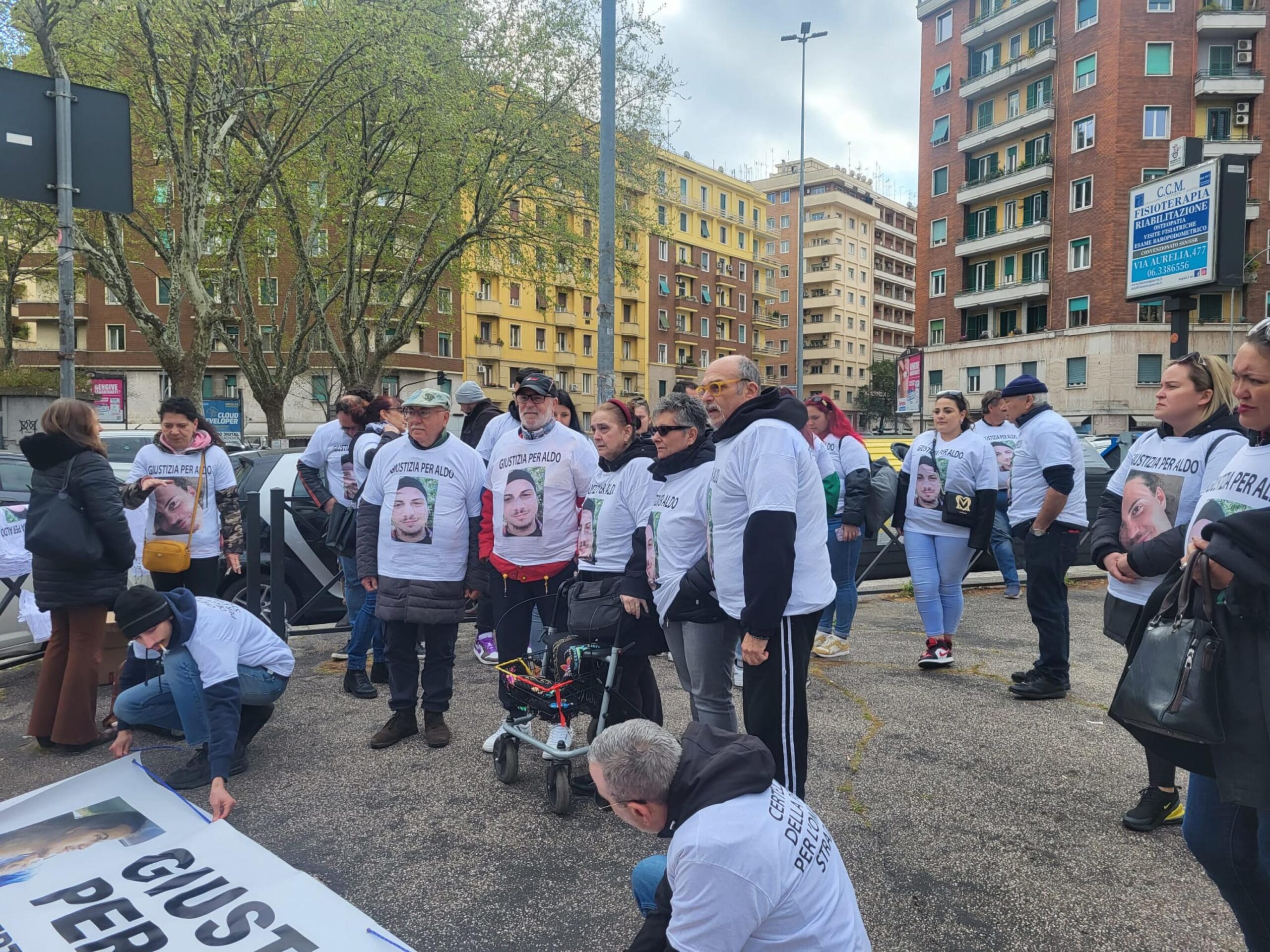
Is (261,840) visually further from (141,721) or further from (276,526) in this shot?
(276,526)

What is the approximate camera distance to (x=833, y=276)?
268 ft

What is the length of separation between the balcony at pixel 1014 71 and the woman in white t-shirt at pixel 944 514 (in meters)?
45.7

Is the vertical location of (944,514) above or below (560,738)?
above

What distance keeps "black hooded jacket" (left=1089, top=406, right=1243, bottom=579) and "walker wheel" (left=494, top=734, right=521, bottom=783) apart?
272 centimetres

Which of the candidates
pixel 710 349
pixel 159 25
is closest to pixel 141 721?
pixel 159 25

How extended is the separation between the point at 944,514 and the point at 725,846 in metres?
4.26

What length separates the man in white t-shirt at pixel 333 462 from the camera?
6047mm

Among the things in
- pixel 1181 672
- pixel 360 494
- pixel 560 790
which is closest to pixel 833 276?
pixel 360 494

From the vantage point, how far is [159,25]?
14734 millimetres

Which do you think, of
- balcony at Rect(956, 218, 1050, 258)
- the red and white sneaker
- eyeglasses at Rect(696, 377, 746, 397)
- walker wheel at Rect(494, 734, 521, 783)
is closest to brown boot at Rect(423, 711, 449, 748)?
walker wheel at Rect(494, 734, 521, 783)

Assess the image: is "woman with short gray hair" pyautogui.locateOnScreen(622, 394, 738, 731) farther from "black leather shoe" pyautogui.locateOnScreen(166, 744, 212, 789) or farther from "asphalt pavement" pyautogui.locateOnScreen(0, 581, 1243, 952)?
"black leather shoe" pyautogui.locateOnScreen(166, 744, 212, 789)

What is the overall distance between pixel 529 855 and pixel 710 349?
68.8m

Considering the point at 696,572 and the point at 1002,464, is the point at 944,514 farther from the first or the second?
the point at 696,572

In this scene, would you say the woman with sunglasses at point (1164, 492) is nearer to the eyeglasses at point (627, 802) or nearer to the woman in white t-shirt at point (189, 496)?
the eyeglasses at point (627, 802)
